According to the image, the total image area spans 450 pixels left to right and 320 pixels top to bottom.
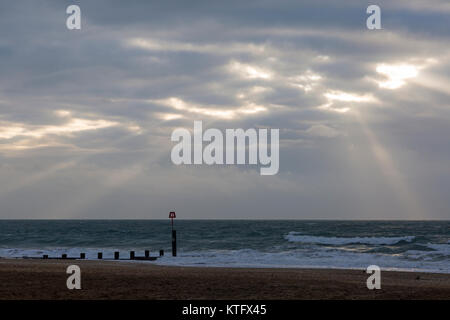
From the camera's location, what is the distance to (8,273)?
2142 centimetres

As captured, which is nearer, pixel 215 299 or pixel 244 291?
pixel 215 299

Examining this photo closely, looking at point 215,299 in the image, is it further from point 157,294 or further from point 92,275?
point 92,275

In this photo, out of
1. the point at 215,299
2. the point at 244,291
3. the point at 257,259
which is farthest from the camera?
the point at 257,259

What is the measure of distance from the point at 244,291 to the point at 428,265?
933 inches
